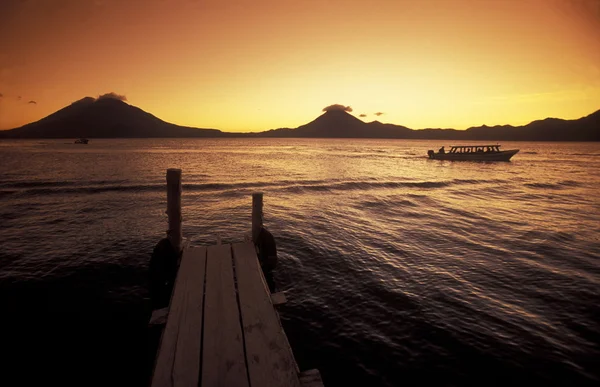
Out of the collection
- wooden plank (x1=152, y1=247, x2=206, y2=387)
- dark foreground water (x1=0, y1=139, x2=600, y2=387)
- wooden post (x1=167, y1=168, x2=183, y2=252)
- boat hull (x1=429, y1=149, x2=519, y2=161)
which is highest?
boat hull (x1=429, y1=149, x2=519, y2=161)

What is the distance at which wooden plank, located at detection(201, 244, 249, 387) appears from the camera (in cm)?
361

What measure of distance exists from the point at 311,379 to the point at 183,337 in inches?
80.1

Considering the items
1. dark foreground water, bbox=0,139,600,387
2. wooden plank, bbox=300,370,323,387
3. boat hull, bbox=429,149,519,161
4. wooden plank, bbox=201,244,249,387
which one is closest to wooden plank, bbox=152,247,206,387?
wooden plank, bbox=201,244,249,387

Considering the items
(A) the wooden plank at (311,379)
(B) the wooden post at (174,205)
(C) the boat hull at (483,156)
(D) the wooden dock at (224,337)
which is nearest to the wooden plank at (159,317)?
(D) the wooden dock at (224,337)

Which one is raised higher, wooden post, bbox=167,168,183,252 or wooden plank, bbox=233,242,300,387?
wooden post, bbox=167,168,183,252

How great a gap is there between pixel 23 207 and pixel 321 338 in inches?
883

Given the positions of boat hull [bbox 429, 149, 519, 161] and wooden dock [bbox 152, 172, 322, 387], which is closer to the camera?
wooden dock [bbox 152, 172, 322, 387]

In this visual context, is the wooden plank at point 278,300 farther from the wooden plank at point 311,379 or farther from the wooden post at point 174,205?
the wooden post at point 174,205

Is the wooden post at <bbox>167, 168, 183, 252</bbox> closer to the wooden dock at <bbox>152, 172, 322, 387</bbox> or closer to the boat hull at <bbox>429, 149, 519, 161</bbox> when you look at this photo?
the wooden dock at <bbox>152, 172, 322, 387</bbox>

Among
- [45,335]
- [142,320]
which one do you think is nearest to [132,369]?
[142,320]

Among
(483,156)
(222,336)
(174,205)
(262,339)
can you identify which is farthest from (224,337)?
(483,156)

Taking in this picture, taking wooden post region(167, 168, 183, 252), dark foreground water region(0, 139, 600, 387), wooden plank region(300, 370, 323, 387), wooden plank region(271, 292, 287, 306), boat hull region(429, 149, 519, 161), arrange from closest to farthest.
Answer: wooden plank region(300, 370, 323, 387) → wooden plank region(271, 292, 287, 306) → dark foreground water region(0, 139, 600, 387) → wooden post region(167, 168, 183, 252) → boat hull region(429, 149, 519, 161)

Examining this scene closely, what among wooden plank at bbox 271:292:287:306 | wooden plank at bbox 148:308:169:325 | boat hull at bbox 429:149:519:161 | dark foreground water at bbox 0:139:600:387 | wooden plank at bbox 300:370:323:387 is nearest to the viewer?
wooden plank at bbox 300:370:323:387

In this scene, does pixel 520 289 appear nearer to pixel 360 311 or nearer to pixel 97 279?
pixel 360 311
